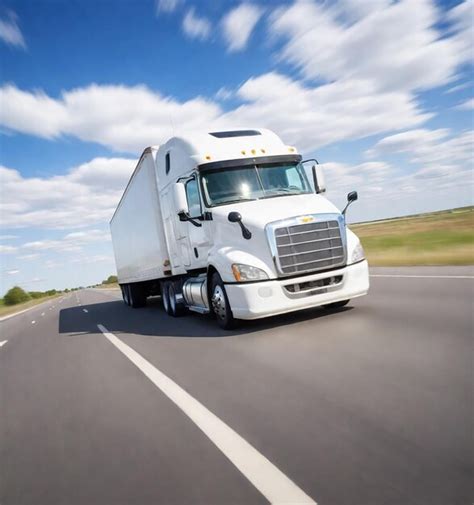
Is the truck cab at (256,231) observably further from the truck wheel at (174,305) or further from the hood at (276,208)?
the truck wheel at (174,305)

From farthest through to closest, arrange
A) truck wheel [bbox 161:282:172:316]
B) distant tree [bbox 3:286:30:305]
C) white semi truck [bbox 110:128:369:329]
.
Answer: distant tree [bbox 3:286:30:305] < truck wheel [bbox 161:282:172:316] < white semi truck [bbox 110:128:369:329]

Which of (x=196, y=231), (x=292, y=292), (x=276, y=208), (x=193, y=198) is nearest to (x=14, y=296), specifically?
(x=196, y=231)

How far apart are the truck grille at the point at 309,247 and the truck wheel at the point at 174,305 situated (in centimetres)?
467

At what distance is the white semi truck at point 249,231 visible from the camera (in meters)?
6.93

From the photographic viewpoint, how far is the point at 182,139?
925 centimetres

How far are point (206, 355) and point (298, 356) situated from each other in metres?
1.45

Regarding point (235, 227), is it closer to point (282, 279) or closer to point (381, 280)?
point (282, 279)

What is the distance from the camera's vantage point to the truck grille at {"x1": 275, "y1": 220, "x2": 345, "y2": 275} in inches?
272

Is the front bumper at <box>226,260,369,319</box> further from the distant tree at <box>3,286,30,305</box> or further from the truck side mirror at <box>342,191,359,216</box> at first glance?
the distant tree at <box>3,286,30,305</box>

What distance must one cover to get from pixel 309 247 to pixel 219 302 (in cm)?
184

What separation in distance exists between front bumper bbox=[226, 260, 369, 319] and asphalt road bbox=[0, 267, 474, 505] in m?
0.36

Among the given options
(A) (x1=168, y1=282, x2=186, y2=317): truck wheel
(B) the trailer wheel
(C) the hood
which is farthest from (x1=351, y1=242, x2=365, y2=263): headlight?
(B) the trailer wheel

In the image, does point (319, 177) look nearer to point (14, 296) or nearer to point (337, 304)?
point (337, 304)

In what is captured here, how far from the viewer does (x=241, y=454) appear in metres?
2.90
